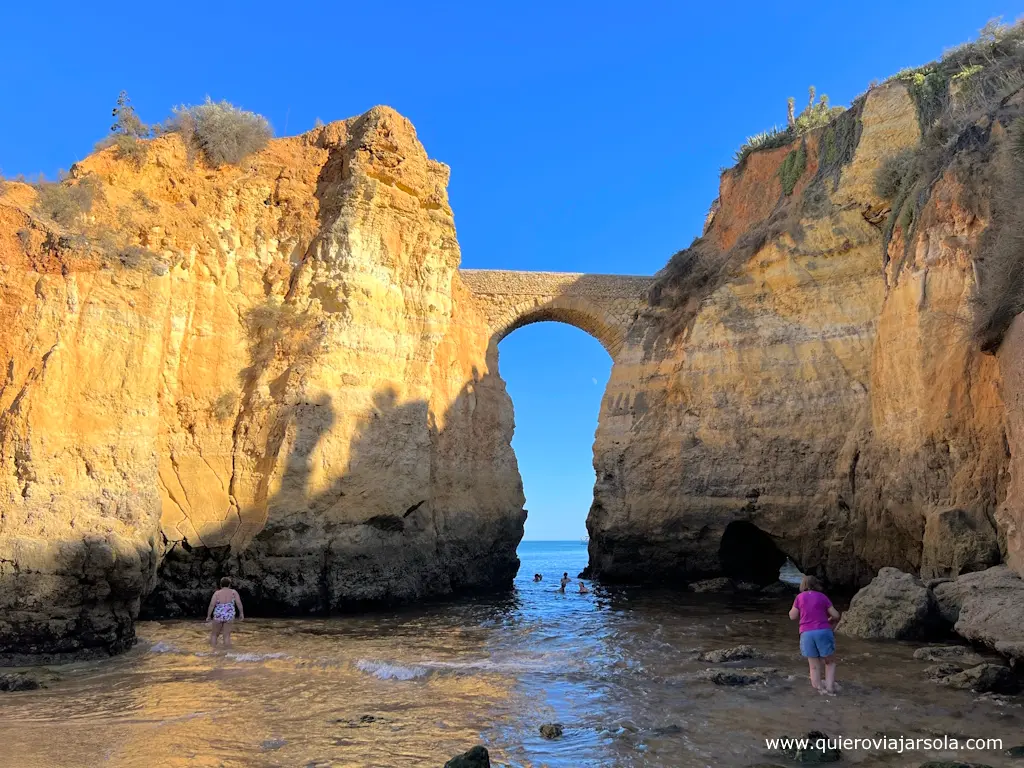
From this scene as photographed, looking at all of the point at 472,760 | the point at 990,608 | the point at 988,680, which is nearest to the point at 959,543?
the point at 990,608

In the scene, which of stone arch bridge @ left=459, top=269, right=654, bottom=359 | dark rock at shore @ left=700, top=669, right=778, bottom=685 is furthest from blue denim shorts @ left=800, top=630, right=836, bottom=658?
stone arch bridge @ left=459, top=269, right=654, bottom=359

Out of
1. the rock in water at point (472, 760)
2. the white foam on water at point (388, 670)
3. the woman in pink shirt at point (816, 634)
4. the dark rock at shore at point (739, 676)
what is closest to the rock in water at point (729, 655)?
the dark rock at shore at point (739, 676)

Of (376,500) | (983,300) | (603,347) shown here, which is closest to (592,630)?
(376,500)

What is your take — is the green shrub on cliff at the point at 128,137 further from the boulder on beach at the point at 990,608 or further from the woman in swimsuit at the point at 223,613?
the boulder on beach at the point at 990,608

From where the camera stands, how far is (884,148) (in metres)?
15.0

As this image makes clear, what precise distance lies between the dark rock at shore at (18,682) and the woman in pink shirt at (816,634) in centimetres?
677

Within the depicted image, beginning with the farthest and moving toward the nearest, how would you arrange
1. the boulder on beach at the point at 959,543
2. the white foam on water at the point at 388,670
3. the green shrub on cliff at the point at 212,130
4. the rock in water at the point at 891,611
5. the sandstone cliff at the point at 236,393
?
the green shrub on cliff at the point at 212,130, the boulder on beach at the point at 959,543, the rock in water at the point at 891,611, the sandstone cliff at the point at 236,393, the white foam on water at the point at 388,670

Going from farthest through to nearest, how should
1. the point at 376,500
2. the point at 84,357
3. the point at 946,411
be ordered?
1. the point at 376,500
2. the point at 946,411
3. the point at 84,357

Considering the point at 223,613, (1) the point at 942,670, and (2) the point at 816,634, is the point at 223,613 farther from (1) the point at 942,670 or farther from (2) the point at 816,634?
(1) the point at 942,670

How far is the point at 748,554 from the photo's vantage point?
1738 centimetres

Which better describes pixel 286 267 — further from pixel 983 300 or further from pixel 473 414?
pixel 983 300

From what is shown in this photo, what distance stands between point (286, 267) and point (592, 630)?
28.4 ft

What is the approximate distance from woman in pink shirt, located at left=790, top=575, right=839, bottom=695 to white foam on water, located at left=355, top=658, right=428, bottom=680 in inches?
147

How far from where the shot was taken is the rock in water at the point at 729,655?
26.4 ft
